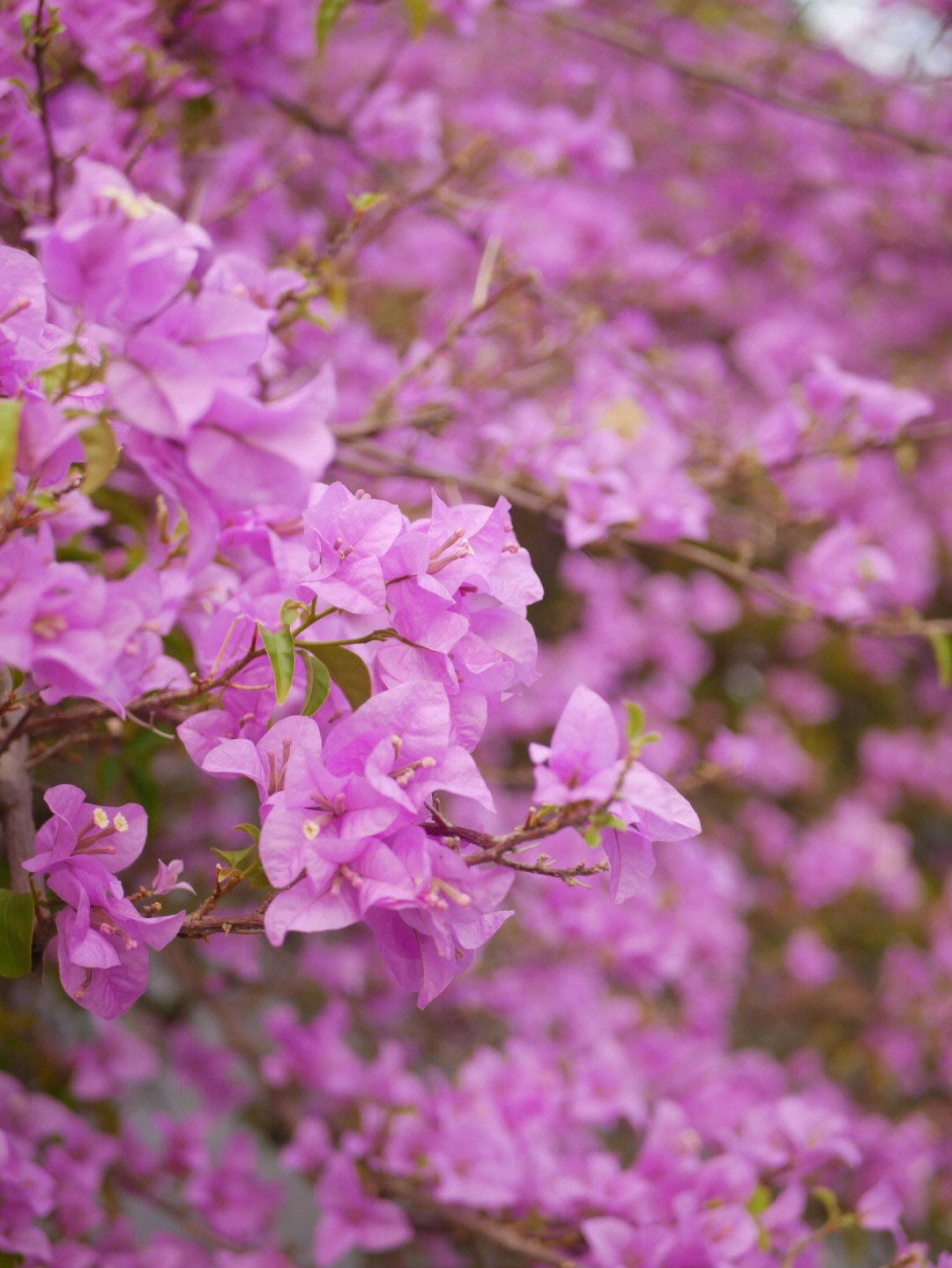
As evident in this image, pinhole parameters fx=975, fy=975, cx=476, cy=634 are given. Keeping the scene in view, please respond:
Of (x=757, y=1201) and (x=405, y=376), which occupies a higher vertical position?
(x=405, y=376)

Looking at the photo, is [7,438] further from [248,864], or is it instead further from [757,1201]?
[757,1201]

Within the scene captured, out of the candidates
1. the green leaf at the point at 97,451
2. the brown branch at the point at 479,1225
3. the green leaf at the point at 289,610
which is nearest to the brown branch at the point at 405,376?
the green leaf at the point at 289,610

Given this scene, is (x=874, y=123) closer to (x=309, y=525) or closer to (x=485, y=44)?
(x=309, y=525)

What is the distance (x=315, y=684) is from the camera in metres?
0.66

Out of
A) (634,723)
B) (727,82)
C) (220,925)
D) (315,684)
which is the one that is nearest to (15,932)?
(220,925)

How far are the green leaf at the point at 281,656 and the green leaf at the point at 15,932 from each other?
0.83ft

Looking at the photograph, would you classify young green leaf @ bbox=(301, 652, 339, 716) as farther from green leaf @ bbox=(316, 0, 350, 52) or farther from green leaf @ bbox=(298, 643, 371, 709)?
green leaf @ bbox=(316, 0, 350, 52)

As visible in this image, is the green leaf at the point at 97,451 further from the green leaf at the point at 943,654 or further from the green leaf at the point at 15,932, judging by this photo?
the green leaf at the point at 943,654

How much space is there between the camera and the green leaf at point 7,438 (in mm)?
507

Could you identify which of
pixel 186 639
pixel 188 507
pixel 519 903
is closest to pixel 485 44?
pixel 519 903

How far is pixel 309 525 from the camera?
688mm

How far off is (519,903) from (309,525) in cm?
143

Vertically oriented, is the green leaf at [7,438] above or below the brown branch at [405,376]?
above

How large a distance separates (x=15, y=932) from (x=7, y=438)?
0.38 meters
